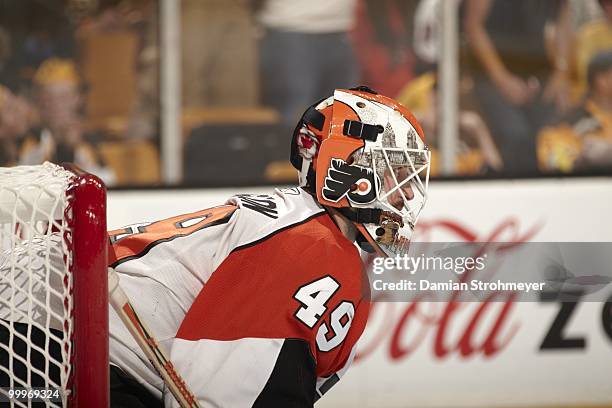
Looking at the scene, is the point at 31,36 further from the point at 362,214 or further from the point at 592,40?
the point at 362,214

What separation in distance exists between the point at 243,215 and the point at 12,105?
2884 mm

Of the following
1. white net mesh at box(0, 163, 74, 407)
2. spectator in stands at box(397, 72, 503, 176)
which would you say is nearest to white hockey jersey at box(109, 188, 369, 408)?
white net mesh at box(0, 163, 74, 407)

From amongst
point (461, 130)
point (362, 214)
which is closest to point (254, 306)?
point (362, 214)

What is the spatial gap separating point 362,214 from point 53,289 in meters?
0.54

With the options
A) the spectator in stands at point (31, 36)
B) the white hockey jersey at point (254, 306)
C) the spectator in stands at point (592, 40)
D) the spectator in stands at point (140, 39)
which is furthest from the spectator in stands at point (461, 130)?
the white hockey jersey at point (254, 306)

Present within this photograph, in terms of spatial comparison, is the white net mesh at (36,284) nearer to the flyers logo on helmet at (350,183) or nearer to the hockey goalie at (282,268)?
the hockey goalie at (282,268)

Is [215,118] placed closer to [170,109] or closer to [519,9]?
[170,109]

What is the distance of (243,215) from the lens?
6.19 feet

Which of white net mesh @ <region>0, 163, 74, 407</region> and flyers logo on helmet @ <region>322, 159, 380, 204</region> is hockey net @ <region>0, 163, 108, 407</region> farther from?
flyers logo on helmet @ <region>322, 159, 380, 204</region>

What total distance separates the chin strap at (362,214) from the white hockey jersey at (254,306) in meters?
0.04

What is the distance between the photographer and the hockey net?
1693mm

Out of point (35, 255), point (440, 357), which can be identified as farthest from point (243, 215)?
point (440, 357)

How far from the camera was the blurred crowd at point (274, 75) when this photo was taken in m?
4.47

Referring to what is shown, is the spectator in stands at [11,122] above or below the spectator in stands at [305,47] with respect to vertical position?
below
